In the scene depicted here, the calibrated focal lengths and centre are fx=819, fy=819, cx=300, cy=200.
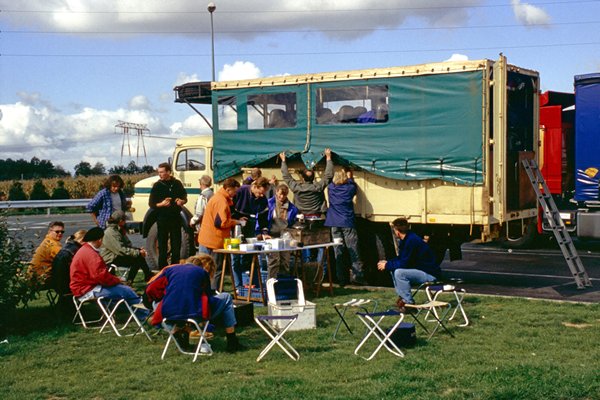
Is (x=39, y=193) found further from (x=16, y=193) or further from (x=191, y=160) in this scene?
(x=191, y=160)

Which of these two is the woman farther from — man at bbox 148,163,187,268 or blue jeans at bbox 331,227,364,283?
blue jeans at bbox 331,227,364,283

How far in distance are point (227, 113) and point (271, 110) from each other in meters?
→ 1.01

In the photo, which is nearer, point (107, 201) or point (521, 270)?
point (107, 201)

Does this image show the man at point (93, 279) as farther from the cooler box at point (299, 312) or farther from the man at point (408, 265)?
the man at point (408, 265)

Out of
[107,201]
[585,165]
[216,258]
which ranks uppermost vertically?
[585,165]

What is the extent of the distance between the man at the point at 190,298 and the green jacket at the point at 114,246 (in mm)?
2827

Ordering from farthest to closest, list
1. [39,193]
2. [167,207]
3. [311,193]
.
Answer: [39,193]
[167,207]
[311,193]

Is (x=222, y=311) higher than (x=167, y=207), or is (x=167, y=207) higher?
(x=167, y=207)

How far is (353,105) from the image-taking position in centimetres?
1308

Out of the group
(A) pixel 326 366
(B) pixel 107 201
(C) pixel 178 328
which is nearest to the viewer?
(A) pixel 326 366

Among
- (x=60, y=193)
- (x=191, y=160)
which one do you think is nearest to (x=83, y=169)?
(x=60, y=193)

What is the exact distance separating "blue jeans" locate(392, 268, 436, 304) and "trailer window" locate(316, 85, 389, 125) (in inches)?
141

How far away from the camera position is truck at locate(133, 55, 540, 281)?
11977 millimetres

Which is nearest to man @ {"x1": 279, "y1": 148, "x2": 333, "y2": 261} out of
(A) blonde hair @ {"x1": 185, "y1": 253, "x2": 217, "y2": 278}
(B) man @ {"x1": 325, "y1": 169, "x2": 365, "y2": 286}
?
(B) man @ {"x1": 325, "y1": 169, "x2": 365, "y2": 286}
